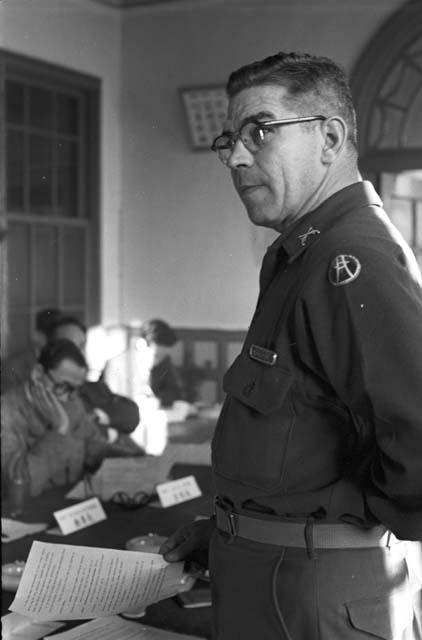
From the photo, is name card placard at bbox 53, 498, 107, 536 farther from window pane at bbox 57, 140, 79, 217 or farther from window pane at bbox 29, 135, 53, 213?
window pane at bbox 29, 135, 53, 213

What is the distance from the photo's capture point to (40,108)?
3.25 metres

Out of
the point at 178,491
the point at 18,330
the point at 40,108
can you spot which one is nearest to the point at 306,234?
the point at 178,491

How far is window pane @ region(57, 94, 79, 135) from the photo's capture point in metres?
2.90

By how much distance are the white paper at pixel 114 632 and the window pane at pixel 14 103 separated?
244cm

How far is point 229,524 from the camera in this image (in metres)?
0.91

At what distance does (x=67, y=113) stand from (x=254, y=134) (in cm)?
221

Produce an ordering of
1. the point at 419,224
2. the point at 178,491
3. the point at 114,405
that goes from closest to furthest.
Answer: the point at 178,491, the point at 114,405, the point at 419,224

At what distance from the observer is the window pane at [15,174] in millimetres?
3355

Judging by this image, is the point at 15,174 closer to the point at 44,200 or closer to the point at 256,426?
the point at 44,200

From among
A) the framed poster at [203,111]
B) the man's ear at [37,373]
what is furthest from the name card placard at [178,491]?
the framed poster at [203,111]

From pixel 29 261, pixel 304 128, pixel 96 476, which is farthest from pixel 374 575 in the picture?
pixel 29 261

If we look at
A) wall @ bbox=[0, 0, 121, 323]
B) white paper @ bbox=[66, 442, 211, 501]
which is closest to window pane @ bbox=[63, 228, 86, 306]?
wall @ bbox=[0, 0, 121, 323]

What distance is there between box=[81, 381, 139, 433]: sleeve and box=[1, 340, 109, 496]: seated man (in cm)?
4

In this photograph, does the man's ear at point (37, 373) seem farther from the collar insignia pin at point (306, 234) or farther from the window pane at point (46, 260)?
the collar insignia pin at point (306, 234)
